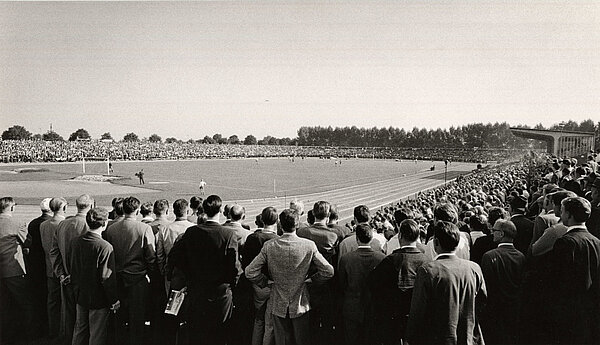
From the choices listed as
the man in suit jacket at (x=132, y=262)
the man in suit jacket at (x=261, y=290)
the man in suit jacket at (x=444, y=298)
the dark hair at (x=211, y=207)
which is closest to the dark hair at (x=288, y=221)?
the man in suit jacket at (x=261, y=290)

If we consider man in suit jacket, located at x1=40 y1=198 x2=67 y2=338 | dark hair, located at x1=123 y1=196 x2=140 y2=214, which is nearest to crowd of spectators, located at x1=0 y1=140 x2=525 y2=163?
man in suit jacket, located at x1=40 y1=198 x2=67 y2=338

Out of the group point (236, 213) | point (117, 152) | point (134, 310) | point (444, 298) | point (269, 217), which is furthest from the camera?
point (117, 152)

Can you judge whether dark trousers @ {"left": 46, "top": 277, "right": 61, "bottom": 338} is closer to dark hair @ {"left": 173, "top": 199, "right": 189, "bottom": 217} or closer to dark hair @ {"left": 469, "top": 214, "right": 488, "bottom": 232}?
dark hair @ {"left": 173, "top": 199, "right": 189, "bottom": 217}

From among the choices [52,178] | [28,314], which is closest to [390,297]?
[28,314]

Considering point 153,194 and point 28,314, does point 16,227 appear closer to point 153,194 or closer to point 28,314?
point 28,314

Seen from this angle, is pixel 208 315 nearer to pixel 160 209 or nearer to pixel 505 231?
pixel 160 209

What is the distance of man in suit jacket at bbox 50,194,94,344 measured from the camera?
603cm

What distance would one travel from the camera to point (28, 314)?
650 centimetres

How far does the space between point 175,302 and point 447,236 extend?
3.50 m

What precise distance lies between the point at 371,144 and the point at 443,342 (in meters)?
193

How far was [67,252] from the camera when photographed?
5.86 meters

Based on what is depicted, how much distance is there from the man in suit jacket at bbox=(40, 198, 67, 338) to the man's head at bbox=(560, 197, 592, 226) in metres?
7.07

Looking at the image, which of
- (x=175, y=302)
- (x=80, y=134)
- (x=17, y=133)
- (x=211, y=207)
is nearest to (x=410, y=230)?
(x=211, y=207)

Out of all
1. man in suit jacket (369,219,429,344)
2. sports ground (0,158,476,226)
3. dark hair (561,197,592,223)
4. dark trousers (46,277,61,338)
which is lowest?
sports ground (0,158,476,226)
